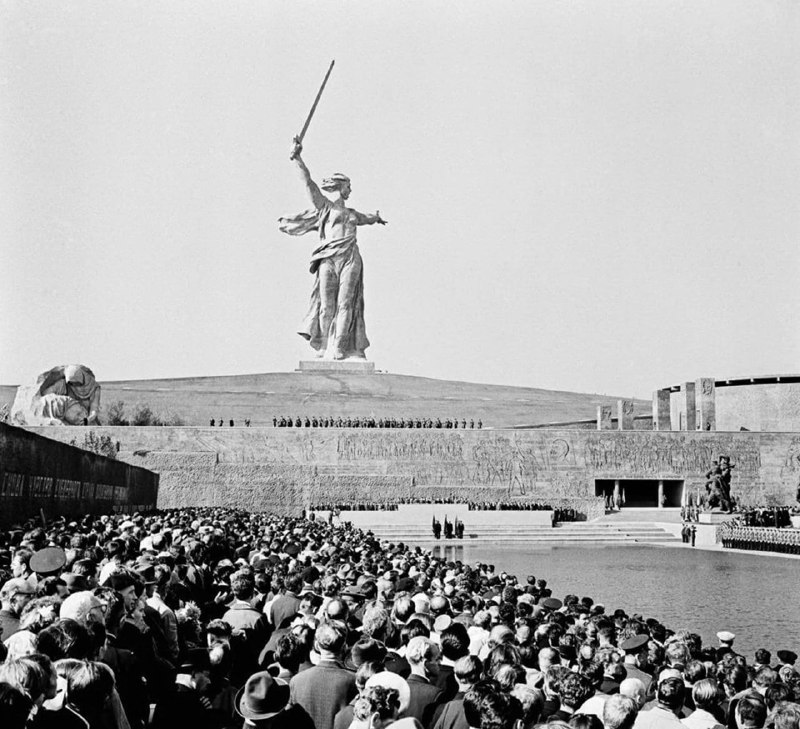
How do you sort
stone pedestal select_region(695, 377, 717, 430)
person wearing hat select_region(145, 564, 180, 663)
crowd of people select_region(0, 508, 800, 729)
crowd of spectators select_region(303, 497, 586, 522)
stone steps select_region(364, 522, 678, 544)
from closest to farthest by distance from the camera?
crowd of people select_region(0, 508, 800, 729) → person wearing hat select_region(145, 564, 180, 663) → stone steps select_region(364, 522, 678, 544) → crowd of spectators select_region(303, 497, 586, 522) → stone pedestal select_region(695, 377, 717, 430)

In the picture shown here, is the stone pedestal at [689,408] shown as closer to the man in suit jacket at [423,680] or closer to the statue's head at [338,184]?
the statue's head at [338,184]

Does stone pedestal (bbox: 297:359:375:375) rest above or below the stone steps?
above

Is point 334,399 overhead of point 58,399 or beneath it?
overhead

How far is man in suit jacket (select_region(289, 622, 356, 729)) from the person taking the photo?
4254 mm

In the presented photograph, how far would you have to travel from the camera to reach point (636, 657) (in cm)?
568

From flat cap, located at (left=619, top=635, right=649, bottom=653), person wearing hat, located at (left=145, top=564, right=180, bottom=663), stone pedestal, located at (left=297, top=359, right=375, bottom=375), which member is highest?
stone pedestal, located at (left=297, top=359, right=375, bottom=375)

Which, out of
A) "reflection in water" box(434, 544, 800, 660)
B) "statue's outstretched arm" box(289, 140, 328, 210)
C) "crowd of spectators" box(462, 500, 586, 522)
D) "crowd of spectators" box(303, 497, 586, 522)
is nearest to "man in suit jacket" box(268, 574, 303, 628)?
"reflection in water" box(434, 544, 800, 660)

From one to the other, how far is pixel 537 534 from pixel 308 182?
69.8ft

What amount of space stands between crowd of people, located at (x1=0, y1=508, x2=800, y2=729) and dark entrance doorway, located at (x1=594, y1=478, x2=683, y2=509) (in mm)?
33331

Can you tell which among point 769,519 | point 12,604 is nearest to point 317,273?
point 769,519

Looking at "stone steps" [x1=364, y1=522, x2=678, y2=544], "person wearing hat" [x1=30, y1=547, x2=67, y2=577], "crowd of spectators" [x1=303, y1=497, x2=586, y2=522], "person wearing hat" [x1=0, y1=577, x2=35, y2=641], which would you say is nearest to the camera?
"person wearing hat" [x1=0, y1=577, x2=35, y2=641]

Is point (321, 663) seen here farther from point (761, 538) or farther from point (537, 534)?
point (537, 534)

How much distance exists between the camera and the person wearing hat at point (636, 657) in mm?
5517

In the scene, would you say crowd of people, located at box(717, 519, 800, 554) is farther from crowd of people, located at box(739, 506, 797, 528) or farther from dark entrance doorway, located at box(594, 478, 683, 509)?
dark entrance doorway, located at box(594, 478, 683, 509)
